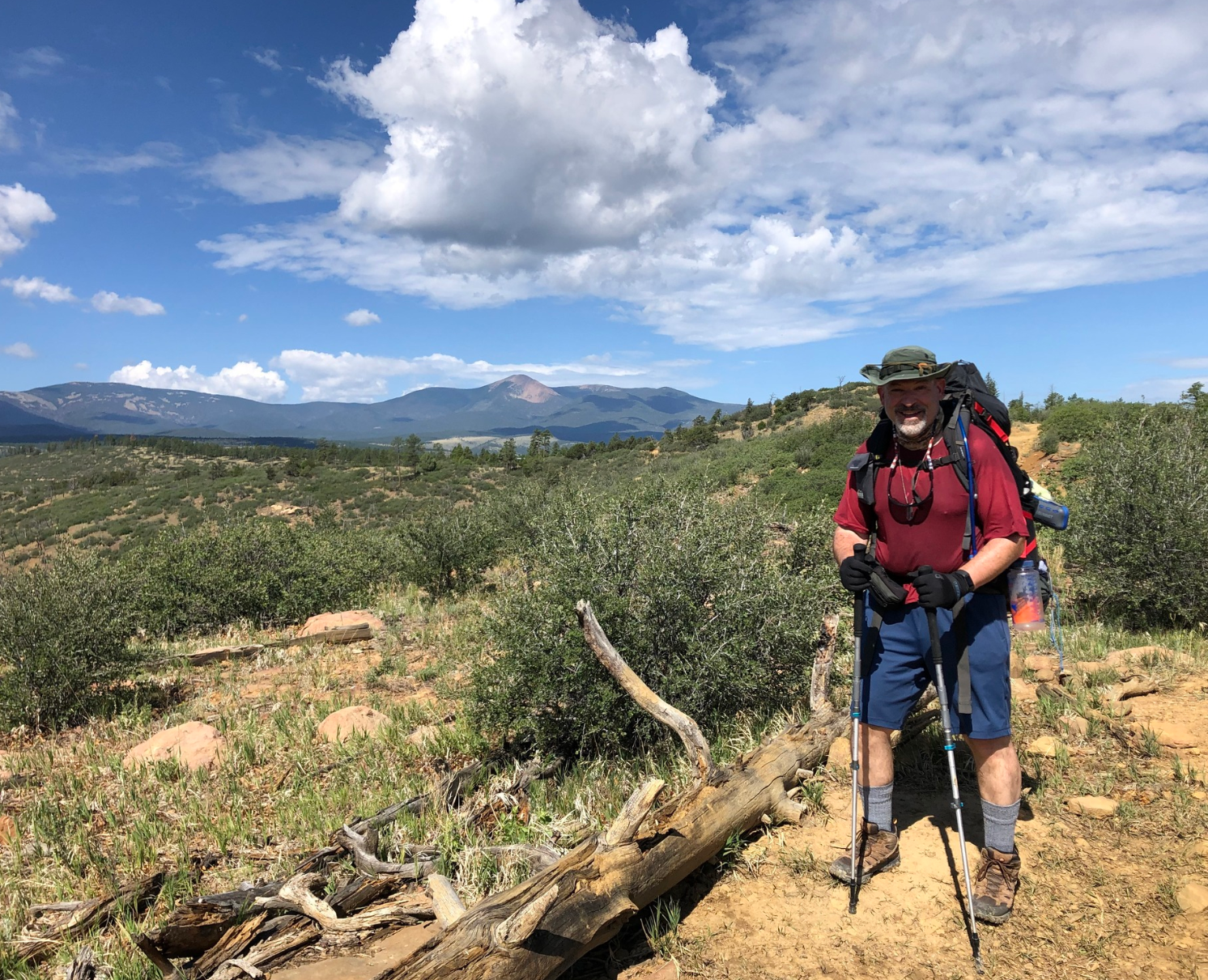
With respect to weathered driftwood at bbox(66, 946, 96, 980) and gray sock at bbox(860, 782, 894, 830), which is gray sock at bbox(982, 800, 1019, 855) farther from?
weathered driftwood at bbox(66, 946, 96, 980)

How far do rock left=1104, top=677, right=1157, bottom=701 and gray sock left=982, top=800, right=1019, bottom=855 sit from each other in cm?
250

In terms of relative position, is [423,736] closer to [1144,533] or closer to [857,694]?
[857,694]

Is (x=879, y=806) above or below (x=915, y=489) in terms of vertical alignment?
below

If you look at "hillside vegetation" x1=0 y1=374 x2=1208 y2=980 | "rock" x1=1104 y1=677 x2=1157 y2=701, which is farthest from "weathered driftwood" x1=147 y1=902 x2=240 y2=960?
"rock" x1=1104 y1=677 x2=1157 y2=701

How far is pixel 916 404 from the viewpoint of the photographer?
10.00 ft

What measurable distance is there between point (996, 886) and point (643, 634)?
8.11 ft

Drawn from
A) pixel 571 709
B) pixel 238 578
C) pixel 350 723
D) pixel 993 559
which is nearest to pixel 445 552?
pixel 238 578

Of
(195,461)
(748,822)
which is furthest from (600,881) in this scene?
(195,461)

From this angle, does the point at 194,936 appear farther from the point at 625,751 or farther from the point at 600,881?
the point at 625,751

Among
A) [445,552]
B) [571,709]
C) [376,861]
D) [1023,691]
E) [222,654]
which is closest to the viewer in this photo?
[376,861]

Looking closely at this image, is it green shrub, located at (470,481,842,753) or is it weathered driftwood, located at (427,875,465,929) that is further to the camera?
green shrub, located at (470,481,842,753)

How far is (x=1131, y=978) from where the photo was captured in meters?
2.51

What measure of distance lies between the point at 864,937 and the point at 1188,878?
59.6 inches

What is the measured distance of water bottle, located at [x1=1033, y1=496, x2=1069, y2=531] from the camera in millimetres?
3094
